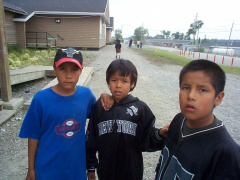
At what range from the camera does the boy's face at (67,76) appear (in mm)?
1559

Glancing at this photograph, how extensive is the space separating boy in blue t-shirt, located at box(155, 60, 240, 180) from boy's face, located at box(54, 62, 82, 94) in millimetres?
883

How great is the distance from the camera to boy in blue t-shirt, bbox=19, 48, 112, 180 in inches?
59.3

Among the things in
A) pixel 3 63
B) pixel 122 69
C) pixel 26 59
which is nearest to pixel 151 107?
pixel 122 69

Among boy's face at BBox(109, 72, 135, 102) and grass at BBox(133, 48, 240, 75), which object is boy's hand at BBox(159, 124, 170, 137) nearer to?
boy's face at BBox(109, 72, 135, 102)

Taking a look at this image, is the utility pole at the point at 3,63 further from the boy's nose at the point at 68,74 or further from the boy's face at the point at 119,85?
the boy's face at the point at 119,85

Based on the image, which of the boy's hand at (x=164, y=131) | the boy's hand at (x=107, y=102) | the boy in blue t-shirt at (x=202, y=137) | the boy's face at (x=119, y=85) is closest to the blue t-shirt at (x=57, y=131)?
the boy's hand at (x=107, y=102)

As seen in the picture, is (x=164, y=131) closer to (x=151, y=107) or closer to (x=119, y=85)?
(x=119, y=85)

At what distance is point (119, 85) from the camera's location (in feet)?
5.33

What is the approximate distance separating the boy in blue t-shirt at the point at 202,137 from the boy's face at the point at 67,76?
2.90 ft

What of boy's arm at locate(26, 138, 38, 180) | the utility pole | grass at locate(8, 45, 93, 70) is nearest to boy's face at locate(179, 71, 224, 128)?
boy's arm at locate(26, 138, 38, 180)

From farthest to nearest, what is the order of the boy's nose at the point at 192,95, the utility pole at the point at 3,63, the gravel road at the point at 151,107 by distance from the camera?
the utility pole at the point at 3,63
the gravel road at the point at 151,107
the boy's nose at the point at 192,95

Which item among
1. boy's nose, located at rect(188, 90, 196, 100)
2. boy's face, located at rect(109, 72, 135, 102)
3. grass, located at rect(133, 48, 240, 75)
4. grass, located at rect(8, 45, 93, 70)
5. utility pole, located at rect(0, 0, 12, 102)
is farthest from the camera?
grass, located at rect(133, 48, 240, 75)

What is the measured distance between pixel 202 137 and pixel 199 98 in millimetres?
236

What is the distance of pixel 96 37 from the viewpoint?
62.5ft
